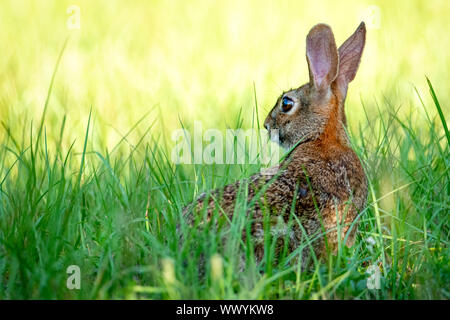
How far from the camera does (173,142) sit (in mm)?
6234

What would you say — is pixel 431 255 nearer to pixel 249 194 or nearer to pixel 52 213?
pixel 249 194

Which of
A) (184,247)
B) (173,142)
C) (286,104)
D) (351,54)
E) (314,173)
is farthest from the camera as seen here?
(173,142)

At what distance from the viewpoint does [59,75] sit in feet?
25.3

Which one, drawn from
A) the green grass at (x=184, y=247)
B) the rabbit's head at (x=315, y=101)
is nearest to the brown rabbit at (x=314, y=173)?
the rabbit's head at (x=315, y=101)

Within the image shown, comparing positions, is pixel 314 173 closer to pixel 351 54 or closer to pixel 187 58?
pixel 351 54

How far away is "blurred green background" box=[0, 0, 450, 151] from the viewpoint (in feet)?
22.5

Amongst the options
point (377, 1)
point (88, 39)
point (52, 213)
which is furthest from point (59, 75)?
point (377, 1)

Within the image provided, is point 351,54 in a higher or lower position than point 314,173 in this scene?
higher

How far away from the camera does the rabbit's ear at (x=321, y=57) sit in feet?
16.3

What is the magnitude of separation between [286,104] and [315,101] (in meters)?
0.22

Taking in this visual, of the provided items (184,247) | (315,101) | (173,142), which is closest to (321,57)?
(315,101)

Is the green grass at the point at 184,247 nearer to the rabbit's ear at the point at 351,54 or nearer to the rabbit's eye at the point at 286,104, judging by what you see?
the rabbit's eye at the point at 286,104

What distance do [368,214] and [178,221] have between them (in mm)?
1370
